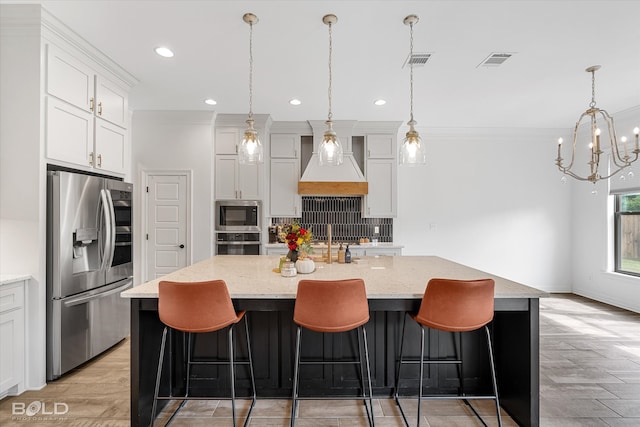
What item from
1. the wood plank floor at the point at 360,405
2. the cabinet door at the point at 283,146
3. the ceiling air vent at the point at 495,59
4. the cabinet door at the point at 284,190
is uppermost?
the ceiling air vent at the point at 495,59

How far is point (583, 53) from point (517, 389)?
2961 millimetres

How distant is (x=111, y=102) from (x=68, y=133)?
0.72m

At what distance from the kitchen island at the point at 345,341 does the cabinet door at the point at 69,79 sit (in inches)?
71.2

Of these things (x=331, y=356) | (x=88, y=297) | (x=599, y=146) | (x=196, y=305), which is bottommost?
(x=331, y=356)

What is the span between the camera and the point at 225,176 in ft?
15.7

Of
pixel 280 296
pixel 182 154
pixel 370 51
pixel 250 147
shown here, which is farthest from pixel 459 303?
pixel 182 154

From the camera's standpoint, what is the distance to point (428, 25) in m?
2.50

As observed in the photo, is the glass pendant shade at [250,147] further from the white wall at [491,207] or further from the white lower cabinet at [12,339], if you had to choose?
the white wall at [491,207]

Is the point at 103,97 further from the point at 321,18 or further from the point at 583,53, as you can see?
the point at 583,53

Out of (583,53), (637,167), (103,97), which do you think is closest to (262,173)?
(103,97)

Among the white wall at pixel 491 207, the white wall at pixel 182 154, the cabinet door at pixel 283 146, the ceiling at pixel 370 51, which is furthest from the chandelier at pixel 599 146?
the white wall at pixel 182 154

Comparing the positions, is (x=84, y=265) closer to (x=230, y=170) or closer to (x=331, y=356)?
(x=331, y=356)

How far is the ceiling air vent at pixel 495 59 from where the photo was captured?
9.71 ft

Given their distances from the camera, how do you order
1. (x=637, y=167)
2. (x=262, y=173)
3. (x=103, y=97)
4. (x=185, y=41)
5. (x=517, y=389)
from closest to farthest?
1. (x=517, y=389)
2. (x=185, y=41)
3. (x=103, y=97)
4. (x=637, y=167)
5. (x=262, y=173)
